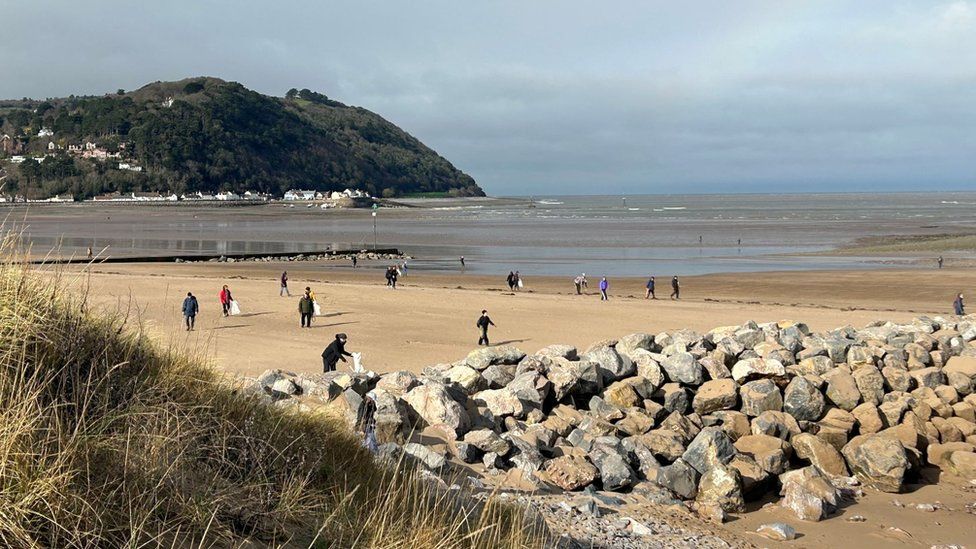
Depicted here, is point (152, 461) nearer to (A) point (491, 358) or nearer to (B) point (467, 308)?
(A) point (491, 358)

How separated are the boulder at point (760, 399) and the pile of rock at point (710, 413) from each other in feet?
0.07

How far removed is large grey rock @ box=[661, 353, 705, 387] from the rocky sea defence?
0.02 meters

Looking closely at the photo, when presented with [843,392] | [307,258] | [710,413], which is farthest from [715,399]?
[307,258]

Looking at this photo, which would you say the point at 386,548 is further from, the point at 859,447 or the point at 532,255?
the point at 532,255

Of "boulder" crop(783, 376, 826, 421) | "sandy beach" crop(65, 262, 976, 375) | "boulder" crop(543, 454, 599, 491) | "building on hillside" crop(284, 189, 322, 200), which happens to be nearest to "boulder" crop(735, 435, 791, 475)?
"boulder" crop(783, 376, 826, 421)

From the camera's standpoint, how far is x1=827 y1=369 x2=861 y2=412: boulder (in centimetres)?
1181

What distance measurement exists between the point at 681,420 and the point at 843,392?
2861mm

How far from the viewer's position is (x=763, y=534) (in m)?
8.08

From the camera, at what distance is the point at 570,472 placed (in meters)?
8.77

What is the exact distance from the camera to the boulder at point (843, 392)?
11812 millimetres

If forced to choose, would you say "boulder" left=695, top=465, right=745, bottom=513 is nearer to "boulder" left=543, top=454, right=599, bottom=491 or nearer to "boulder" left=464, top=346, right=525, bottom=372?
"boulder" left=543, top=454, right=599, bottom=491

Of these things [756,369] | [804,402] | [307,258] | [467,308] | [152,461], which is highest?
[152,461]

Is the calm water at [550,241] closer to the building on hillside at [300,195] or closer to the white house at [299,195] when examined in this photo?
the white house at [299,195]

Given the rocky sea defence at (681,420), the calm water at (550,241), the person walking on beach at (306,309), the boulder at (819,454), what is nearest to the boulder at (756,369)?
the rocky sea defence at (681,420)
